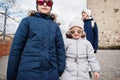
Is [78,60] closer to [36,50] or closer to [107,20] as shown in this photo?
[36,50]

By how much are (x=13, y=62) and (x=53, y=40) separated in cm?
39

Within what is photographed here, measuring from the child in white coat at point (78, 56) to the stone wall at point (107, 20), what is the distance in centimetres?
1883

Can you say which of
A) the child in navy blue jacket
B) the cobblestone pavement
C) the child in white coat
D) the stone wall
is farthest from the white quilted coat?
the stone wall

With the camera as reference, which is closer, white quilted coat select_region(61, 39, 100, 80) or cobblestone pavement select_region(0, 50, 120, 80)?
white quilted coat select_region(61, 39, 100, 80)

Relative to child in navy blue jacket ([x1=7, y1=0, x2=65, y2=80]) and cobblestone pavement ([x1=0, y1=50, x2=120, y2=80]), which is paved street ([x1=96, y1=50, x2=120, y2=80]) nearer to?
cobblestone pavement ([x1=0, y1=50, x2=120, y2=80])

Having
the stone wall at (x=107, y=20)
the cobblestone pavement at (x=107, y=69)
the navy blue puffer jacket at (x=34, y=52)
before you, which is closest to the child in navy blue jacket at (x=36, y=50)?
the navy blue puffer jacket at (x=34, y=52)

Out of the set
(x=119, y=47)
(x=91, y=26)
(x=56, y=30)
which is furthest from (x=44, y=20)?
(x=119, y=47)

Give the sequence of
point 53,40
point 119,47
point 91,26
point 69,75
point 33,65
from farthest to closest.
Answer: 1. point 119,47
2. point 91,26
3. point 69,75
4. point 53,40
5. point 33,65

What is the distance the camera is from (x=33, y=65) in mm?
2676

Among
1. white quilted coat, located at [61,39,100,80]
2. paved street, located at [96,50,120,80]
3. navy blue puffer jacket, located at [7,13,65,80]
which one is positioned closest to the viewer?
navy blue puffer jacket, located at [7,13,65,80]

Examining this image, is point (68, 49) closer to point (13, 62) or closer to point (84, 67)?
point (84, 67)

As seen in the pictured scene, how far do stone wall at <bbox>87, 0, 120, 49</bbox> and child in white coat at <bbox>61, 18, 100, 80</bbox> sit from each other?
61.8ft

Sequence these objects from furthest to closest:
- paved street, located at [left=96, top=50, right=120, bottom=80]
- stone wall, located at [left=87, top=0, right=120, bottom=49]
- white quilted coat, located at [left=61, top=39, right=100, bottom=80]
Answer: stone wall, located at [left=87, top=0, right=120, bottom=49], paved street, located at [left=96, top=50, right=120, bottom=80], white quilted coat, located at [left=61, top=39, right=100, bottom=80]

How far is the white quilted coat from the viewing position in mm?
3301
